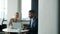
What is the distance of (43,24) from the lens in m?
0.66

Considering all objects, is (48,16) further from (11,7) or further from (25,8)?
(11,7)

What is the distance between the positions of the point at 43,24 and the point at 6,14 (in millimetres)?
1796

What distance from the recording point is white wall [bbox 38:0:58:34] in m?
0.64

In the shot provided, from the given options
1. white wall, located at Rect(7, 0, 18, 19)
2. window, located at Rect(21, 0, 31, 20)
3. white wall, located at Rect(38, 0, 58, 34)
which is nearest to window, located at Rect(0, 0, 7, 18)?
white wall, located at Rect(7, 0, 18, 19)

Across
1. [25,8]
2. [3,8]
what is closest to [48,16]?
[25,8]

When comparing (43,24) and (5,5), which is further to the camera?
(5,5)

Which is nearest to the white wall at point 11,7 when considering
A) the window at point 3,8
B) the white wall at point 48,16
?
the window at point 3,8

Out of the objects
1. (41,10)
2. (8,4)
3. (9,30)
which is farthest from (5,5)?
(41,10)

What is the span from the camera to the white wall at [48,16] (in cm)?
64

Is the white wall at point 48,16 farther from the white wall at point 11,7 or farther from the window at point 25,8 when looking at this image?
the white wall at point 11,7

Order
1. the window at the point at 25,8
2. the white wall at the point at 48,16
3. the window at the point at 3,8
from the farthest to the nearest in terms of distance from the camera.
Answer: the window at the point at 3,8
the window at the point at 25,8
the white wall at the point at 48,16

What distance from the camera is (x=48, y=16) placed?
642 millimetres

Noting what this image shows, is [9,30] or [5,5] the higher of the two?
[5,5]

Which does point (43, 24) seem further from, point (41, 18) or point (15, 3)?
point (15, 3)
